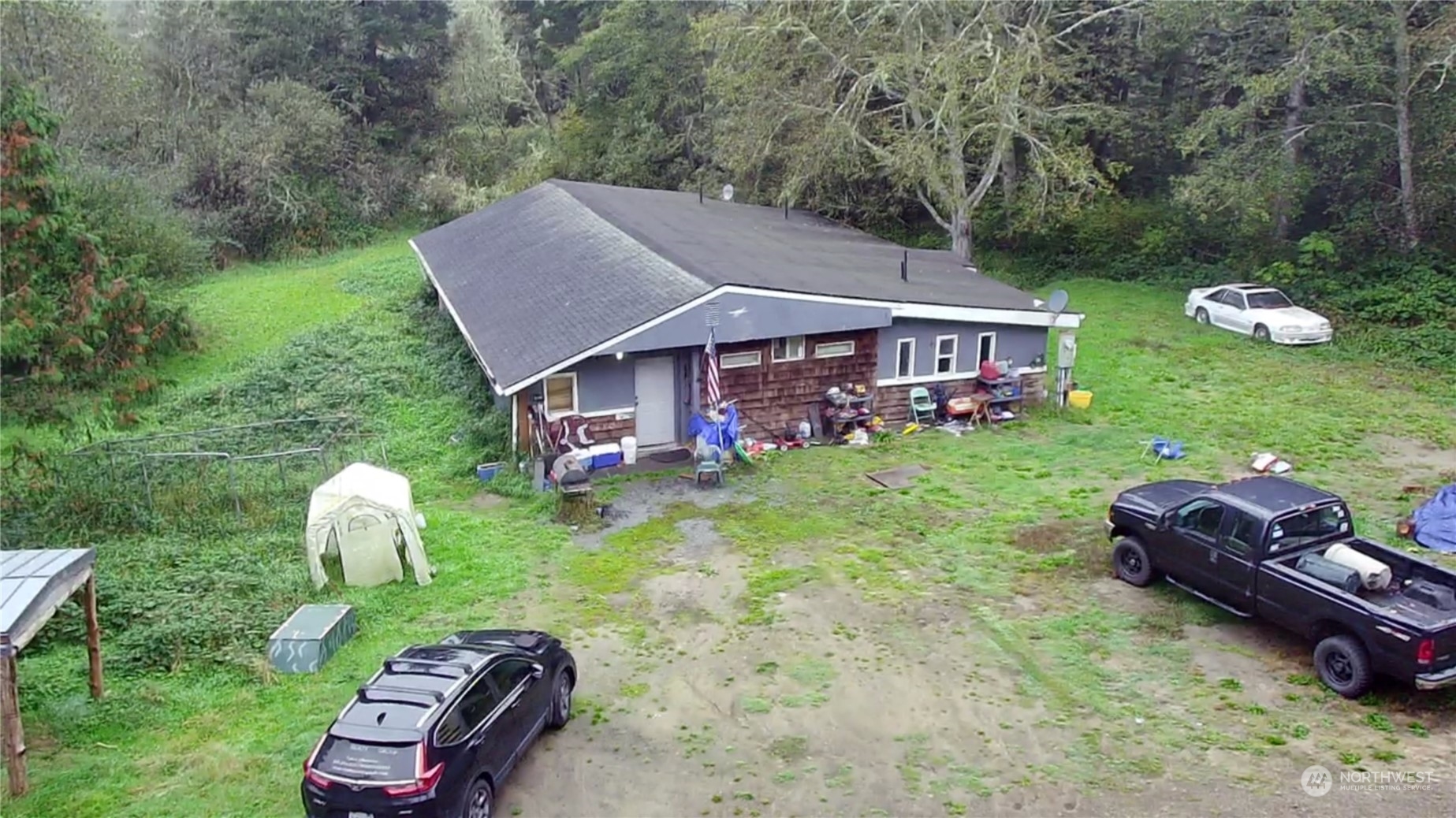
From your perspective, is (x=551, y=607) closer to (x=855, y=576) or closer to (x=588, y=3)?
→ (x=855, y=576)

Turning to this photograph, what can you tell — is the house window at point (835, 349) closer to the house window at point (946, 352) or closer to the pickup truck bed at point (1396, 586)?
the house window at point (946, 352)

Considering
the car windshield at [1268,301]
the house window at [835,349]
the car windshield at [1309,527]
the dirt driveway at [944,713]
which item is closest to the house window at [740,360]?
the house window at [835,349]

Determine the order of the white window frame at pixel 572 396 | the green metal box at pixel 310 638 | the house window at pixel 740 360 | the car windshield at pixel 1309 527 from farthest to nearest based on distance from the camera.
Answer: the house window at pixel 740 360 < the white window frame at pixel 572 396 < the car windshield at pixel 1309 527 < the green metal box at pixel 310 638

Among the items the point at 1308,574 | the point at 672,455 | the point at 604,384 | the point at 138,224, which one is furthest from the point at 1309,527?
the point at 138,224

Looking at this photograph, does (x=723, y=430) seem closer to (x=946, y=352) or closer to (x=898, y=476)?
(x=898, y=476)

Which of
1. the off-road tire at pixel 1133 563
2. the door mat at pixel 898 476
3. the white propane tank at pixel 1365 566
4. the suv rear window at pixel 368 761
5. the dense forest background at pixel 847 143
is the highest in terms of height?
the dense forest background at pixel 847 143

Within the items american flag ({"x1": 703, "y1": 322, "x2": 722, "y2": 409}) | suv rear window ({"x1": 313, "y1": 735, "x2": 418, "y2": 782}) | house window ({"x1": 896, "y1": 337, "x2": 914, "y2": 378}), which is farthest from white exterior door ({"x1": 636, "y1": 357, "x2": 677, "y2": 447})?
suv rear window ({"x1": 313, "y1": 735, "x2": 418, "y2": 782})

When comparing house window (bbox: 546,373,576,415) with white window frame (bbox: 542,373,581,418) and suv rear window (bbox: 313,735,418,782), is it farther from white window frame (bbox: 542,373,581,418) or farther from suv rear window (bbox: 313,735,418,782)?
suv rear window (bbox: 313,735,418,782)
